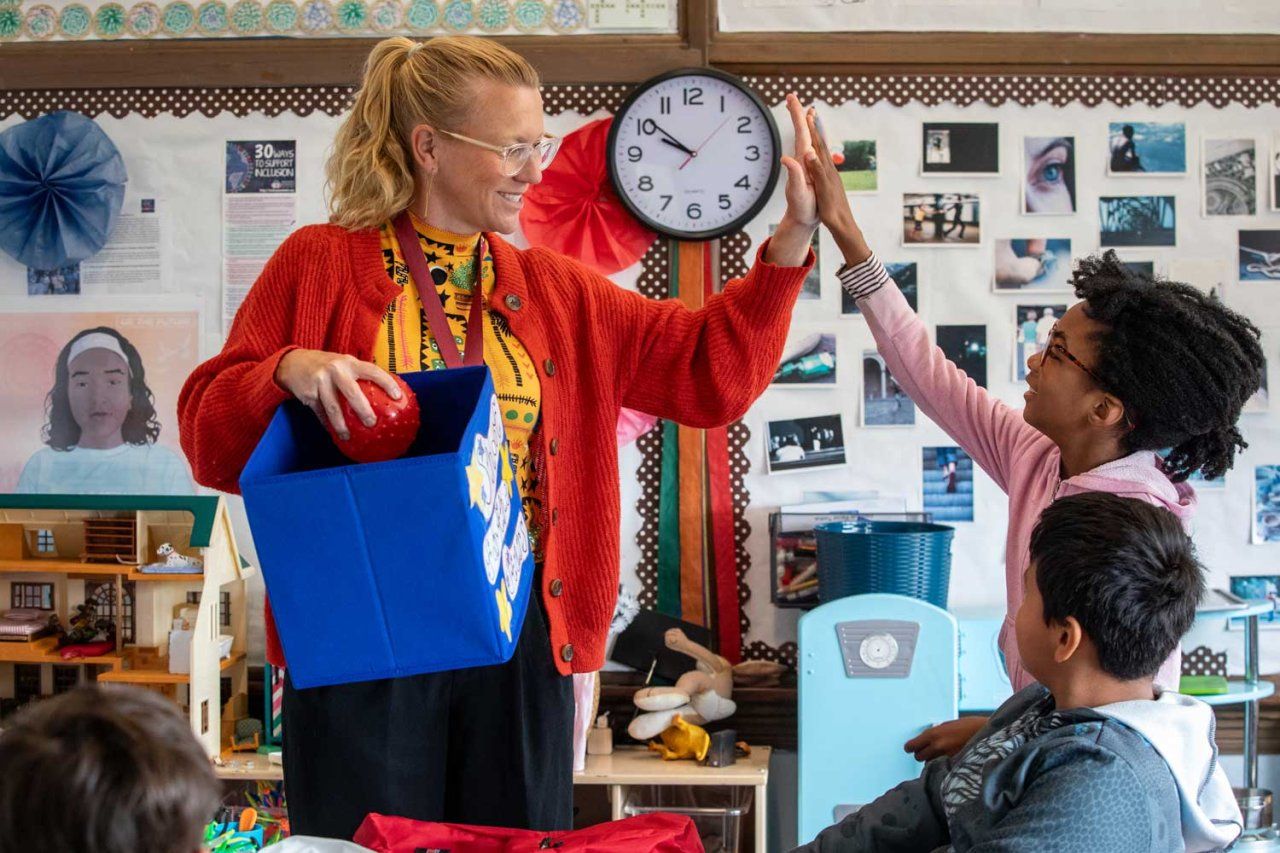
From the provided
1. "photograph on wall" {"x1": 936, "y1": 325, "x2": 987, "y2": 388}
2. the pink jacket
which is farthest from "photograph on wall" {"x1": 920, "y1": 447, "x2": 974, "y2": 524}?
the pink jacket

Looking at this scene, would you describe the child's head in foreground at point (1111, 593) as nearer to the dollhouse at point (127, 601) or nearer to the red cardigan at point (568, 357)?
the red cardigan at point (568, 357)

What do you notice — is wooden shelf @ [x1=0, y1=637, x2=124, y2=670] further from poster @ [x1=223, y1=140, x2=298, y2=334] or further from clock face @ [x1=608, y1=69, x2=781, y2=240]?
clock face @ [x1=608, y1=69, x2=781, y2=240]

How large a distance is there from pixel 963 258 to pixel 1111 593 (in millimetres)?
1909

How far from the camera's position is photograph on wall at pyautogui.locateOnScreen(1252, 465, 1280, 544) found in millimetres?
3055

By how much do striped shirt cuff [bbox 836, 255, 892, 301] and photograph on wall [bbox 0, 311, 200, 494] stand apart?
6.39ft

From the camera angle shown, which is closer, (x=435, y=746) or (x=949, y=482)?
(x=435, y=746)

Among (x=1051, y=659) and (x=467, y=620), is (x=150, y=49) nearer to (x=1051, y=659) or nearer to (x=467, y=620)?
(x=467, y=620)

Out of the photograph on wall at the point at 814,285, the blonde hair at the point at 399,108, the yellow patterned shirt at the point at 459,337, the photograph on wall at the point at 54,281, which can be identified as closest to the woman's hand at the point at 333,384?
the yellow patterned shirt at the point at 459,337

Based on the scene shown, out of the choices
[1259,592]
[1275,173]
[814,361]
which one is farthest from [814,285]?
[1259,592]

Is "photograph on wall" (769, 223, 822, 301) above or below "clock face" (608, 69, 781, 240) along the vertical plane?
below

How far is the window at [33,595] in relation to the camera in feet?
10.2

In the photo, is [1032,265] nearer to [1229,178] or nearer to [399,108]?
[1229,178]

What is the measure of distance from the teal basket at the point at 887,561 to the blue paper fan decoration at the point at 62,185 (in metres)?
1.86

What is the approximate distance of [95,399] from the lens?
3156mm
